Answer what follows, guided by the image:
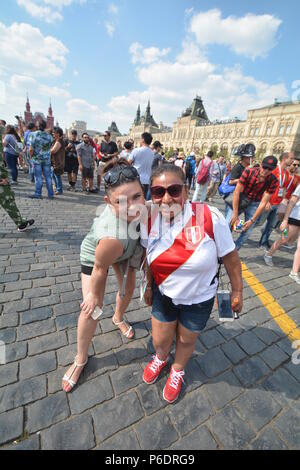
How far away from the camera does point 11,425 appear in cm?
149

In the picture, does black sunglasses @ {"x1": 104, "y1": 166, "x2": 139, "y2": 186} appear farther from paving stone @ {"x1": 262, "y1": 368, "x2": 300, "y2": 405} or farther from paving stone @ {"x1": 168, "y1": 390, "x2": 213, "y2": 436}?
paving stone @ {"x1": 262, "y1": 368, "x2": 300, "y2": 405}

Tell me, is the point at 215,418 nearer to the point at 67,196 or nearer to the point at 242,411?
the point at 242,411

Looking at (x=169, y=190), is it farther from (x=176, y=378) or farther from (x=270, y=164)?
(x=270, y=164)

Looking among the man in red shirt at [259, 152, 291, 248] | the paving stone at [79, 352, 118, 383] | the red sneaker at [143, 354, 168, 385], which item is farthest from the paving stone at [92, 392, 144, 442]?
the man in red shirt at [259, 152, 291, 248]

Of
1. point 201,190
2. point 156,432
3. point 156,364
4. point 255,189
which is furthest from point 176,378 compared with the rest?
point 201,190

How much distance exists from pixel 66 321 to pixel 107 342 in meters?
0.58

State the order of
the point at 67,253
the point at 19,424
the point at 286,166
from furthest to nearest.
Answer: the point at 286,166 → the point at 67,253 → the point at 19,424

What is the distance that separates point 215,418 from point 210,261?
1.37m

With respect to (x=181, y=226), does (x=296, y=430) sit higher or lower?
lower

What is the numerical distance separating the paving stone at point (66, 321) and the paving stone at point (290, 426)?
2156 mm

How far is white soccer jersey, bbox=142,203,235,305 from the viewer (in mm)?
1378

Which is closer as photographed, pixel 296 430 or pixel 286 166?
pixel 296 430

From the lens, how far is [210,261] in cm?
140

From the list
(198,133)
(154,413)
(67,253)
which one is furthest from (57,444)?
(198,133)
